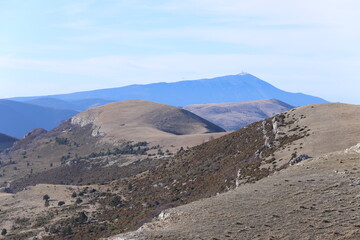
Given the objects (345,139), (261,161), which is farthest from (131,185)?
(345,139)

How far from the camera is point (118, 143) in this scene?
532 ft

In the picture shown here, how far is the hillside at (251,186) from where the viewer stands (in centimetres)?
2497

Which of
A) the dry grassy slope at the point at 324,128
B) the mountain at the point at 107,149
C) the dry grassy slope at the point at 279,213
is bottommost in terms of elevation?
the mountain at the point at 107,149

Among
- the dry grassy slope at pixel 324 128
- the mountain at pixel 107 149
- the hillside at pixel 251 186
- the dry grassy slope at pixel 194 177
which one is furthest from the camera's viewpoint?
the mountain at pixel 107 149

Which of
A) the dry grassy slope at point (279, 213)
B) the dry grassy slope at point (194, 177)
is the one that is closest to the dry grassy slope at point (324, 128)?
the dry grassy slope at point (194, 177)

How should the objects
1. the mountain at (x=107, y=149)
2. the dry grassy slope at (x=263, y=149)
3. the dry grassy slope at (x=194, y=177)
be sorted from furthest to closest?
the mountain at (x=107, y=149), the dry grassy slope at (x=194, y=177), the dry grassy slope at (x=263, y=149)

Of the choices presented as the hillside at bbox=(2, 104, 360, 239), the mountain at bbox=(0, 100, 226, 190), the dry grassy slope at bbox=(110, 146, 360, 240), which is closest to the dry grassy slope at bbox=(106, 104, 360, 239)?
the hillside at bbox=(2, 104, 360, 239)

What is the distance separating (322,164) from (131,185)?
148ft

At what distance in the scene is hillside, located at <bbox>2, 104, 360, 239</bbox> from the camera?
25.0 m

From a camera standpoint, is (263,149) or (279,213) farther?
(263,149)

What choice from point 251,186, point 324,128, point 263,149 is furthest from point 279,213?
point 324,128

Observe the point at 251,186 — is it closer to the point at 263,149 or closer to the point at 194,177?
the point at 263,149

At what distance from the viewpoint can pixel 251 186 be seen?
109 feet

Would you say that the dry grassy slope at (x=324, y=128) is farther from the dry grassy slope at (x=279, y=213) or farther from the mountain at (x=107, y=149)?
the mountain at (x=107, y=149)
